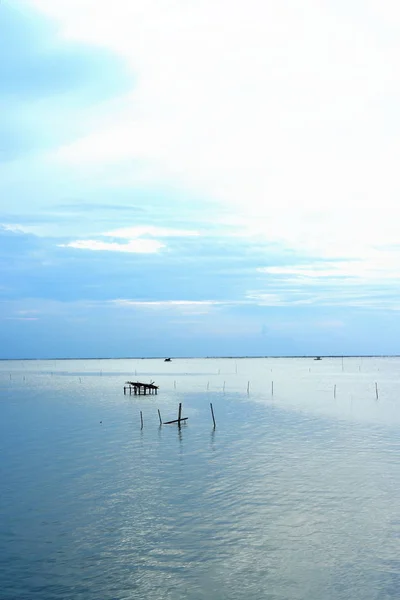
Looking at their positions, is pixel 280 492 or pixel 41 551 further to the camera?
pixel 280 492

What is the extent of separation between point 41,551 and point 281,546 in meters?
9.82

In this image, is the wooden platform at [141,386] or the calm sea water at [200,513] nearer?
the calm sea water at [200,513]

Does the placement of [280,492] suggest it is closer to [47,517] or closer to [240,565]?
[240,565]

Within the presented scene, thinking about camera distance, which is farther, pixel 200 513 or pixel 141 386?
pixel 141 386

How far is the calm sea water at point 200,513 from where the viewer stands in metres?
18.5

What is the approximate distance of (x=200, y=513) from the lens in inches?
1004

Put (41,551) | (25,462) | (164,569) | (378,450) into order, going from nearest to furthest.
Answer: (164,569), (41,551), (25,462), (378,450)

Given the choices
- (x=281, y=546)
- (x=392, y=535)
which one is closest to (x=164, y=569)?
(x=281, y=546)

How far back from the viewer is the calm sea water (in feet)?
60.7

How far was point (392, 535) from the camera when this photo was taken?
74.7ft

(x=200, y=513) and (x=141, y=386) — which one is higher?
(x=141, y=386)

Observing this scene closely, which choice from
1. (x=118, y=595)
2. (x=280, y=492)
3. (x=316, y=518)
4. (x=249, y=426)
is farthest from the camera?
(x=249, y=426)

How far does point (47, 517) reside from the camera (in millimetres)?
25031

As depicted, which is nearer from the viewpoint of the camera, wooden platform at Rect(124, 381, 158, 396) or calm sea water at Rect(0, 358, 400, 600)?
calm sea water at Rect(0, 358, 400, 600)
